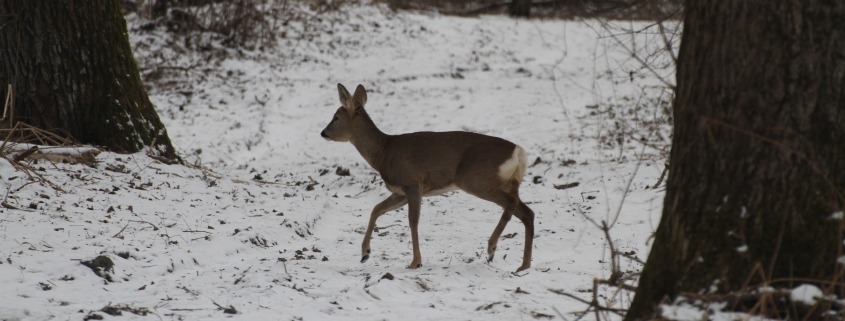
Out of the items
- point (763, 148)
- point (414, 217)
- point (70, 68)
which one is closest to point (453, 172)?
point (414, 217)

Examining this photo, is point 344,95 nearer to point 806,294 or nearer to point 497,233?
point 497,233

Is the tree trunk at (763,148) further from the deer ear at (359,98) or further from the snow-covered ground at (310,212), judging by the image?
the deer ear at (359,98)

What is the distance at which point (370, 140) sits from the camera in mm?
7926

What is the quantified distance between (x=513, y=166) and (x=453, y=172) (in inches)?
19.2

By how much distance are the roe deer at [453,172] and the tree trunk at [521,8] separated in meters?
19.4

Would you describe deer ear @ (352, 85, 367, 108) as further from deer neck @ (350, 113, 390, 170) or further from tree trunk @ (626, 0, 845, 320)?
tree trunk @ (626, 0, 845, 320)

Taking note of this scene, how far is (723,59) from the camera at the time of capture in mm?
3775

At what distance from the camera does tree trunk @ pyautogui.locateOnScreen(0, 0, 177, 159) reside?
8.74 meters

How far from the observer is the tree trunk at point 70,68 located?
8742 mm

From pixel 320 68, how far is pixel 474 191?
11.9 meters

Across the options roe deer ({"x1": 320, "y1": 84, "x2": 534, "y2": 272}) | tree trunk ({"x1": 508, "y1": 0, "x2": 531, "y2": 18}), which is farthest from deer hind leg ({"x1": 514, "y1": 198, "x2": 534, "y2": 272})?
tree trunk ({"x1": 508, "y1": 0, "x2": 531, "y2": 18})

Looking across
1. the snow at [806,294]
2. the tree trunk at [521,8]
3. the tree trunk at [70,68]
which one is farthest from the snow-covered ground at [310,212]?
the tree trunk at [521,8]

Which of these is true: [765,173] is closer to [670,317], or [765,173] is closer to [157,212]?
[670,317]

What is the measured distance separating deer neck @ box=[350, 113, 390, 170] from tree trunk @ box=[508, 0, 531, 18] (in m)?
A: 18.8
